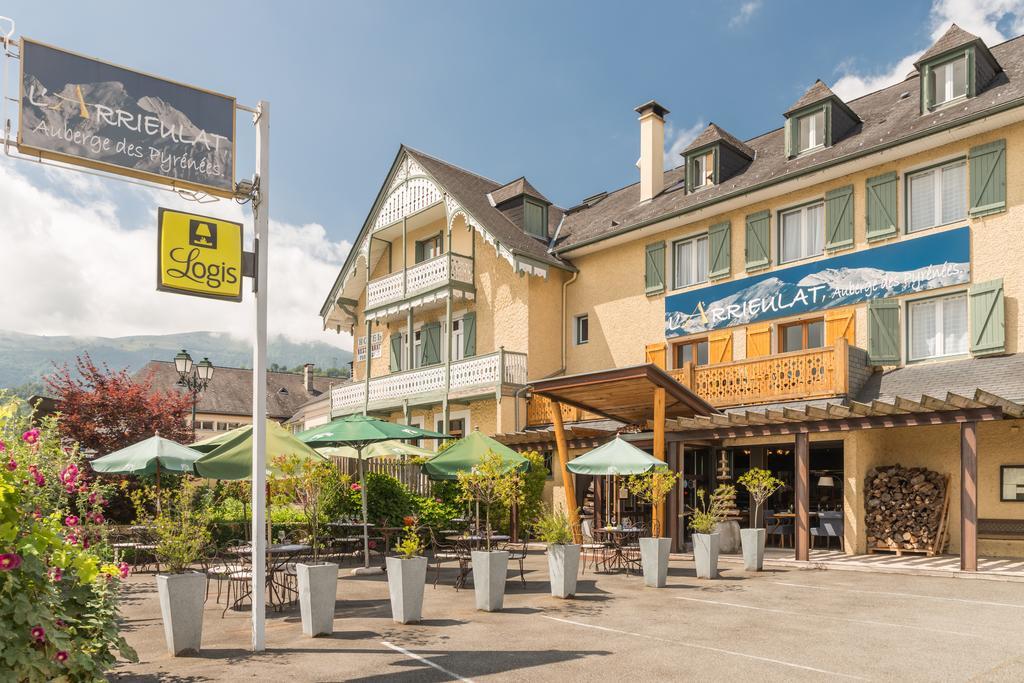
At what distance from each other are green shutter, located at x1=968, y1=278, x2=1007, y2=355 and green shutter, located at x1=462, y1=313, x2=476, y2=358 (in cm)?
1410

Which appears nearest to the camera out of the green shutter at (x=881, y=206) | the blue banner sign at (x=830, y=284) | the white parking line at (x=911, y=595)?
the white parking line at (x=911, y=595)

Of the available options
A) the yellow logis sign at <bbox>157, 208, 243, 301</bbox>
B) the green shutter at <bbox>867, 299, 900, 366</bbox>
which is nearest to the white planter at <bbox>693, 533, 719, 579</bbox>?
the green shutter at <bbox>867, 299, 900, 366</bbox>

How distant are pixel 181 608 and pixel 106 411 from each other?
15.2 meters

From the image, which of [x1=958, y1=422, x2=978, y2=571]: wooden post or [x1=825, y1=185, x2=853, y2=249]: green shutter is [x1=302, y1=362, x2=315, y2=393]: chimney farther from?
[x1=958, y1=422, x2=978, y2=571]: wooden post

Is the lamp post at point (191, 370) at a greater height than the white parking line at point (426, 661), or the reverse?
the lamp post at point (191, 370)

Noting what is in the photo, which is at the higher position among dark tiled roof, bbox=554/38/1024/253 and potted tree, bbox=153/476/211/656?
dark tiled roof, bbox=554/38/1024/253

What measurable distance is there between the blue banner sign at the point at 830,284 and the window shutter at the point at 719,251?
1.12 ft

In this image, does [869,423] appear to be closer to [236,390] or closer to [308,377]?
[236,390]

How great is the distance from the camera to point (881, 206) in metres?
17.0

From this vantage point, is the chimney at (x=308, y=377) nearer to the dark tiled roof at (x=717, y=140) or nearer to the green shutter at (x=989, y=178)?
the dark tiled roof at (x=717, y=140)

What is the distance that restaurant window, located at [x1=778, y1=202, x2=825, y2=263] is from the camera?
18.3 meters

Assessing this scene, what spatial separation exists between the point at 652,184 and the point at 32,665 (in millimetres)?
21135

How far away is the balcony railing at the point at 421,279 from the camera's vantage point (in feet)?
82.0

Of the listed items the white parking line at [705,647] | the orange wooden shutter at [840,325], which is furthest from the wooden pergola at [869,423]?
the white parking line at [705,647]
